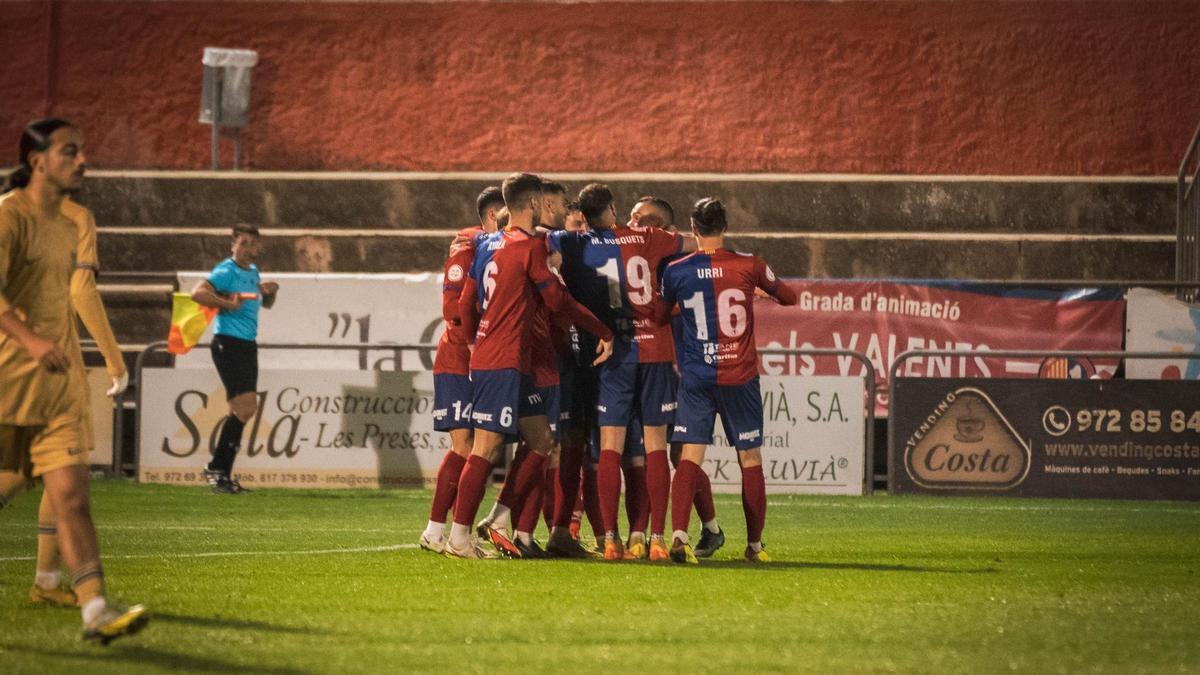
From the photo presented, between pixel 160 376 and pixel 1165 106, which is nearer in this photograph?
pixel 160 376

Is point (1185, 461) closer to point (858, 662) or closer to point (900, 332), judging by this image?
point (900, 332)

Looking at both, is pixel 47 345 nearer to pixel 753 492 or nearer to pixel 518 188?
pixel 518 188

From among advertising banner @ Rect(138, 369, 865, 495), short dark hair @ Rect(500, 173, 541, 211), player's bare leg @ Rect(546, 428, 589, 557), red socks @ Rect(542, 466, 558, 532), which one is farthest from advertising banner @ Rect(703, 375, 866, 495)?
short dark hair @ Rect(500, 173, 541, 211)

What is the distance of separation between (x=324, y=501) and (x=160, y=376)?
110 inches

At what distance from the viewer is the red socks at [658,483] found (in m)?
10.4

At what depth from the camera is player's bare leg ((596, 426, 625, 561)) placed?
34.2ft

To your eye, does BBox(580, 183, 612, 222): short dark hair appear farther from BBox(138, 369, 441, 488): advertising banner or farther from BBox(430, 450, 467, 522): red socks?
BBox(138, 369, 441, 488): advertising banner

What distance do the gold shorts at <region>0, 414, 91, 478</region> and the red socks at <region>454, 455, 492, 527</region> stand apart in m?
3.37

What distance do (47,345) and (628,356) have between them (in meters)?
4.37

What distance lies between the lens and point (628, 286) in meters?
10.4

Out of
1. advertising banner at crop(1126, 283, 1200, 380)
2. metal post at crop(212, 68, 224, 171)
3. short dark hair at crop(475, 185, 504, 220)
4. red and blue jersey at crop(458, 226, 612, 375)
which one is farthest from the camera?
metal post at crop(212, 68, 224, 171)

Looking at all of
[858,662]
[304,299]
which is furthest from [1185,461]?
[858,662]

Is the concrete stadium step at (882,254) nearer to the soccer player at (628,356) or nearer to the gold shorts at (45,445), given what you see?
the soccer player at (628,356)

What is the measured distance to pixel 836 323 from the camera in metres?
18.2
